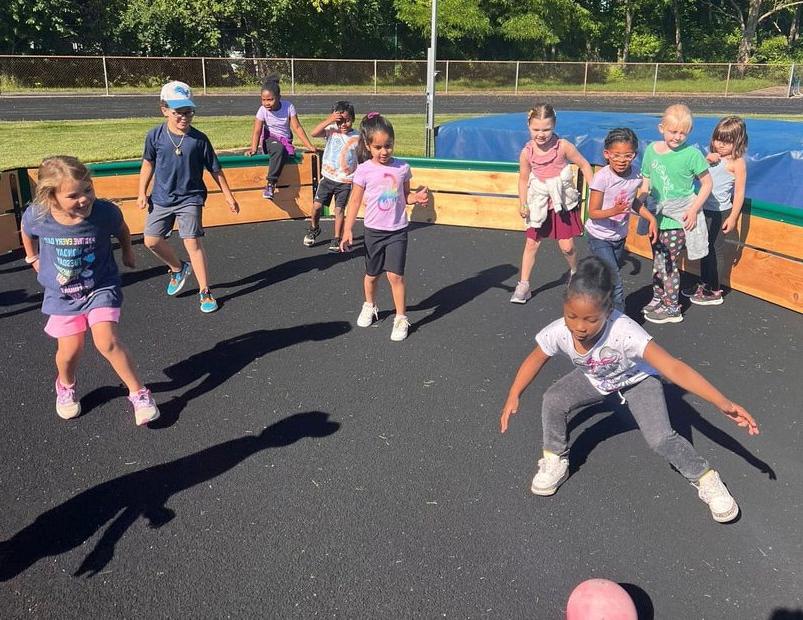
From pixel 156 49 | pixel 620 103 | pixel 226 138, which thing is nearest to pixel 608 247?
pixel 226 138

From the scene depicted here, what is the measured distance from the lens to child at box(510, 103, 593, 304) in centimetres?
633

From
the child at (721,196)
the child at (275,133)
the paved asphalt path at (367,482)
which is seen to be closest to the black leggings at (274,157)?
the child at (275,133)

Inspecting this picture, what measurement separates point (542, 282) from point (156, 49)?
34.4 m

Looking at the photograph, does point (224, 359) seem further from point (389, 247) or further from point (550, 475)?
point (550, 475)

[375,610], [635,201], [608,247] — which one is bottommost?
[375,610]

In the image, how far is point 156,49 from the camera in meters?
35.8

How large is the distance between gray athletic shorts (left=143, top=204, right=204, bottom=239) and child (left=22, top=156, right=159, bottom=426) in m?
1.80

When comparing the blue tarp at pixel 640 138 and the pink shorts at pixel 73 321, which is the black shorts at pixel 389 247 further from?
the blue tarp at pixel 640 138

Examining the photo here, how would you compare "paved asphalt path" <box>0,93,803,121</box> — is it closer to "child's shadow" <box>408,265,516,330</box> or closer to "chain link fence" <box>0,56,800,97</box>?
"chain link fence" <box>0,56,800,97</box>

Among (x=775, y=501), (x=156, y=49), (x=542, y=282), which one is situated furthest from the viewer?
(x=156, y=49)

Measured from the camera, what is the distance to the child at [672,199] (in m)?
5.77

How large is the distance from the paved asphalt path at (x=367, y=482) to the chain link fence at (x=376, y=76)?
92.3 ft

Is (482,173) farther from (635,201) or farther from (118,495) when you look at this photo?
(118,495)

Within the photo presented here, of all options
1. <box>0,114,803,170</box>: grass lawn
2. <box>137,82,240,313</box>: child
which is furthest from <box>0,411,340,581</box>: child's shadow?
<box>0,114,803,170</box>: grass lawn
